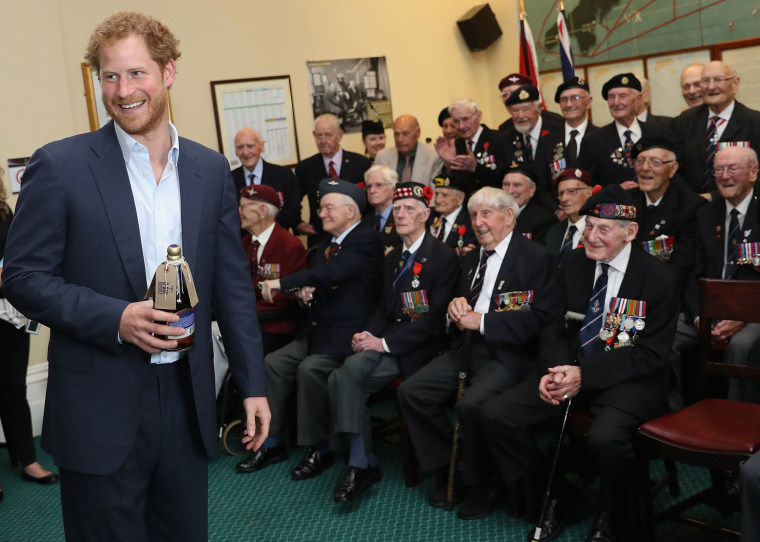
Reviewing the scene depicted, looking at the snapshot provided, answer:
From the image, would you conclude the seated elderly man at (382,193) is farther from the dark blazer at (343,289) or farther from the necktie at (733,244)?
the necktie at (733,244)

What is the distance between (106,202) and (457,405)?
2097 millimetres

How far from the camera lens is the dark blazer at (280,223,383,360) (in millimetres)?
4110

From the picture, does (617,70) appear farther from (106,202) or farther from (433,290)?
(106,202)

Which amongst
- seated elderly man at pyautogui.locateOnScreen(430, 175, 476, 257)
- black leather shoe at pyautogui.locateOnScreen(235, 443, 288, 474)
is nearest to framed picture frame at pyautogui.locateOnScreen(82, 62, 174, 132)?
seated elderly man at pyautogui.locateOnScreen(430, 175, 476, 257)

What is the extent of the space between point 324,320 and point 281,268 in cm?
55

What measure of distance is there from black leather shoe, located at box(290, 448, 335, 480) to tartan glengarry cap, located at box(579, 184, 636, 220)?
6.01ft

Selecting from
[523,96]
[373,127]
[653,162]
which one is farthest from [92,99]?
[653,162]

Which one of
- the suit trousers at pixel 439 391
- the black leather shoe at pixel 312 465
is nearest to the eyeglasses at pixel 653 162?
the suit trousers at pixel 439 391

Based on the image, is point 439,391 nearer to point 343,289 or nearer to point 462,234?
point 343,289

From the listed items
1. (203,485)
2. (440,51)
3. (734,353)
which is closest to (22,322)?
(203,485)

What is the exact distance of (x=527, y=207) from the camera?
446 centimetres

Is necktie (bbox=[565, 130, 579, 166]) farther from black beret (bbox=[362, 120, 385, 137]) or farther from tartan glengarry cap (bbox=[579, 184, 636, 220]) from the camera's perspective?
black beret (bbox=[362, 120, 385, 137])

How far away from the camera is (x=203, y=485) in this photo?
173cm

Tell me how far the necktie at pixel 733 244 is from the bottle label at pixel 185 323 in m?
2.81
